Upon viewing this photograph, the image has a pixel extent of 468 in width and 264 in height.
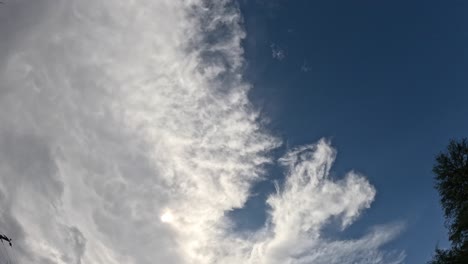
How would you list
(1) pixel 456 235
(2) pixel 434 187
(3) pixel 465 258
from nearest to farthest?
(3) pixel 465 258 < (1) pixel 456 235 < (2) pixel 434 187

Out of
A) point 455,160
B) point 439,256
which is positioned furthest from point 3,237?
point 455,160

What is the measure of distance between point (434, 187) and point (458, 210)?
83.5 inches

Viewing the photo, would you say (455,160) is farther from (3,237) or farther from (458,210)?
(3,237)

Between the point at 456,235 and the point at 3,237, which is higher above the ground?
the point at 456,235

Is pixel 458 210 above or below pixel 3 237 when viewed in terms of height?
above

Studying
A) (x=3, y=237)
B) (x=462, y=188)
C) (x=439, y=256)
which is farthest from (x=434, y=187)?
(x=3, y=237)

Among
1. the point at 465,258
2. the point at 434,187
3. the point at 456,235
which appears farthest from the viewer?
the point at 434,187

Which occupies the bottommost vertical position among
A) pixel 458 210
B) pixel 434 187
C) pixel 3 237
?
pixel 3 237

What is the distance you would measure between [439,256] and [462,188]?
494 centimetres

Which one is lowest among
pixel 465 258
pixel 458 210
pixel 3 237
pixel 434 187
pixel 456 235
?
pixel 3 237

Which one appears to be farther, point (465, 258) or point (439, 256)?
point (439, 256)

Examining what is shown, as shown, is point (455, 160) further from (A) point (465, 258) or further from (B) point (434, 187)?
(A) point (465, 258)

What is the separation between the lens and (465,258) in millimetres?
21141

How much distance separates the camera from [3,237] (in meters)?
26.4
